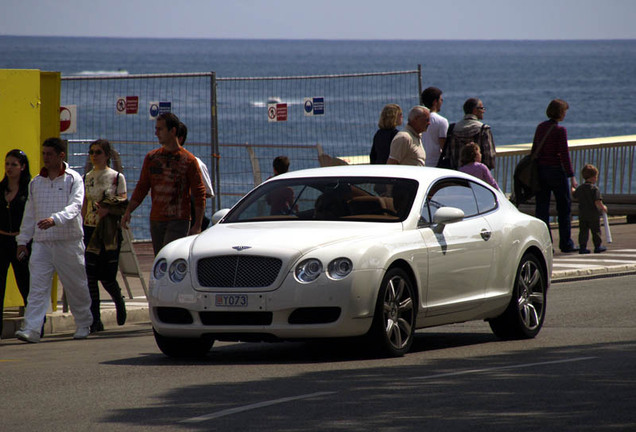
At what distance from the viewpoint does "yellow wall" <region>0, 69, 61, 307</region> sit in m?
13.8

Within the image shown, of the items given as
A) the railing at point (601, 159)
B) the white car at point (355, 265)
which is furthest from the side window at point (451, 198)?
the railing at point (601, 159)

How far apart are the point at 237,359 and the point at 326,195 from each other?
5.04 ft

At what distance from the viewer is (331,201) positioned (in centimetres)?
1167

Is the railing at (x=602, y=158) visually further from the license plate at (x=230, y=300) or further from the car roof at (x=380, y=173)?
the license plate at (x=230, y=300)

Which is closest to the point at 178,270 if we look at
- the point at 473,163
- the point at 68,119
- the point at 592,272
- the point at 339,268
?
the point at 339,268

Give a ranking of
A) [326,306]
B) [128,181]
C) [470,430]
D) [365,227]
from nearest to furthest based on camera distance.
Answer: [470,430] < [326,306] < [365,227] < [128,181]

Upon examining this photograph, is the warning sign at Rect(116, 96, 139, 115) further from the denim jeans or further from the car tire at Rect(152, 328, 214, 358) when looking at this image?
the car tire at Rect(152, 328, 214, 358)

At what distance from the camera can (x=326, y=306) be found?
10.5 meters

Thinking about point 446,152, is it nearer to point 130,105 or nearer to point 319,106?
point 319,106

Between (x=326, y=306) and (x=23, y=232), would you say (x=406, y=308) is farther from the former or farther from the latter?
(x=23, y=232)

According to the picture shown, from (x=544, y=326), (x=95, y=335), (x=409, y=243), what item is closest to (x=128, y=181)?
(x=95, y=335)

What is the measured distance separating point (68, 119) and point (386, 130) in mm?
3851

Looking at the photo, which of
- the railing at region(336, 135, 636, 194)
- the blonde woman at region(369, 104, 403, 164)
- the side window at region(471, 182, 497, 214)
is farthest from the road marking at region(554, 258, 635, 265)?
the side window at region(471, 182, 497, 214)

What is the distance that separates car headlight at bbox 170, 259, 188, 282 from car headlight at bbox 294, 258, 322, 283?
0.91m
